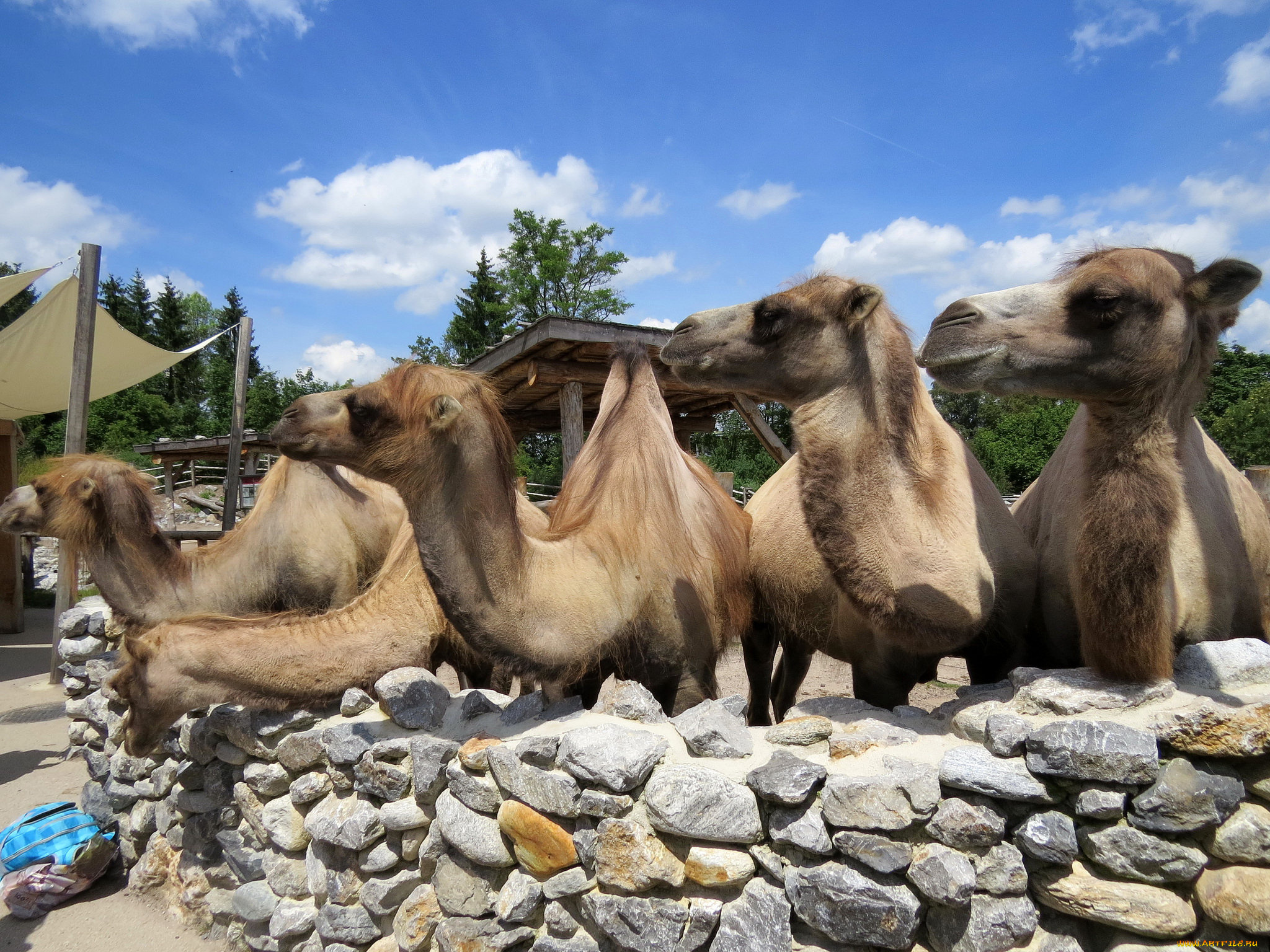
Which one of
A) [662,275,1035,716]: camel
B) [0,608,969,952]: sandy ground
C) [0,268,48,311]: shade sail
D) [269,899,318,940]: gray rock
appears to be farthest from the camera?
[0,268,48,311]: shade sail

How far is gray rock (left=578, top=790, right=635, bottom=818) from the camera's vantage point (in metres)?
2.30

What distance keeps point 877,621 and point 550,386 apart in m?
5.27

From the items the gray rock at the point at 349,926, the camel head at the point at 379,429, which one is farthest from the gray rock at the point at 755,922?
the camel head at the point at 379,429

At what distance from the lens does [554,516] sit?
11.8 feet

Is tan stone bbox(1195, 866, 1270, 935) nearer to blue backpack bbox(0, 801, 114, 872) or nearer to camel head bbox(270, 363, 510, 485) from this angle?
camel head bbox(270, 363, 510, 485)

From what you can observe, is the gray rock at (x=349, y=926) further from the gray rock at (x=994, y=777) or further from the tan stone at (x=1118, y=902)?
the tan stone at (x=1118, y=902)

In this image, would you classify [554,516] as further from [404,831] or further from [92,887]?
[92,887]

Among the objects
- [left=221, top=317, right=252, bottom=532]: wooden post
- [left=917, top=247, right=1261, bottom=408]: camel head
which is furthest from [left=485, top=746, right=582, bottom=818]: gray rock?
[left=221, top=317, right=252, bottom=532]: wooden post

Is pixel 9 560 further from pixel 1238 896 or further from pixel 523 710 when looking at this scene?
pixel 1238 896

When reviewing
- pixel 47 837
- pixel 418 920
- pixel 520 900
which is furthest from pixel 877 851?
pixel 47 837

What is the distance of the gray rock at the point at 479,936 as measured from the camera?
2521 mm

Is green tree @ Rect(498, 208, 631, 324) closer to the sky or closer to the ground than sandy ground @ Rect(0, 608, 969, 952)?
closer to the sky

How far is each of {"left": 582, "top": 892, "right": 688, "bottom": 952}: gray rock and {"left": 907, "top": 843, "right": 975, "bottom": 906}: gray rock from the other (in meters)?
0.66

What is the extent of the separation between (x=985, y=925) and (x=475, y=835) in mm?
1606
